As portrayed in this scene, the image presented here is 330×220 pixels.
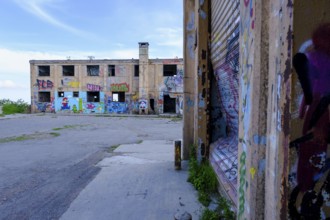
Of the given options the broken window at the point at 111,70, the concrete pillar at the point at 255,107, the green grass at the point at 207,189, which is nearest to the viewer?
the concrete pillar at the point at 255,107

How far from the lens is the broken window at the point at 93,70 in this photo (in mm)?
40500

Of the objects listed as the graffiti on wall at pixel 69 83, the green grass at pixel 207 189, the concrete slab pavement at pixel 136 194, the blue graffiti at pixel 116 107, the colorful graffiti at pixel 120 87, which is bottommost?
the concrete slab pavement at pixel 136 194

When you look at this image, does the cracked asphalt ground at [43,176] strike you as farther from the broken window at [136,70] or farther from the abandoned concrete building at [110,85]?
the broken window at [136,70]

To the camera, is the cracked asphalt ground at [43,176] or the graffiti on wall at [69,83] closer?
the cracked asphalt ground at [43,176]

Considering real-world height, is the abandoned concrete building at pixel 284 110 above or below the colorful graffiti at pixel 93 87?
below

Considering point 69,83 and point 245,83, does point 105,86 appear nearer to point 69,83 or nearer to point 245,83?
point 69,83

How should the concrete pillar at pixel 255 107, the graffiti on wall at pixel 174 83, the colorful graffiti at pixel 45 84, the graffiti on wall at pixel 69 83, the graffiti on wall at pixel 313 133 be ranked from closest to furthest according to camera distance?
1. the graffiti on wall at pixel 313 133
2. the concrete pillar at pixel 255 107
3. the graffiti on wall at pixel 174 83
4. the graffiti on wall at pixel 69 83
5. the colorful graffiti at pixel 45 84

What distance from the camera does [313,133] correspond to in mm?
1940

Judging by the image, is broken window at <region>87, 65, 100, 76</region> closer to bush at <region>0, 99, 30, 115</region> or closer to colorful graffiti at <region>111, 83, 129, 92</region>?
colorful graffiti at <region>111, 83, 129, 92</region>

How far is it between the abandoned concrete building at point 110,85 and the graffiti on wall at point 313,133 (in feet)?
116

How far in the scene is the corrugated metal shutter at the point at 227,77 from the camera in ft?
14.8

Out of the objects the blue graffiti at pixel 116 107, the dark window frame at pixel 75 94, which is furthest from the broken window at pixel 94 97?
the blue graffiti at pixel 116 107

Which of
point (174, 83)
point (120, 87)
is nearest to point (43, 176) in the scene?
point (174, 83)

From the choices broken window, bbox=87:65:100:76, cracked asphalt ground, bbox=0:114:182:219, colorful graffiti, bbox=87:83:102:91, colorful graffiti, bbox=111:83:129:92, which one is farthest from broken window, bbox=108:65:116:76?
cracked asphalt ground, bbox=0:114:182:219
